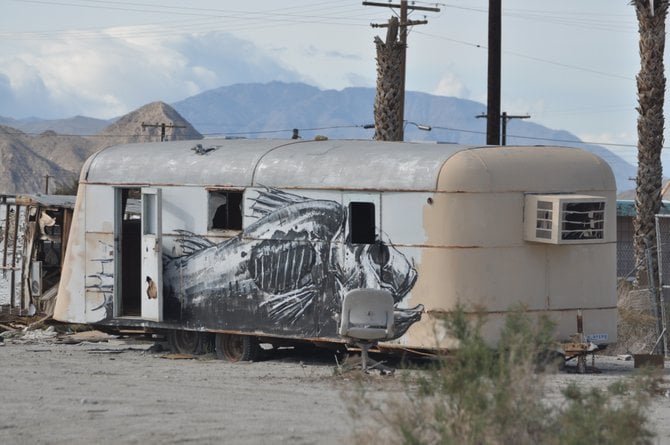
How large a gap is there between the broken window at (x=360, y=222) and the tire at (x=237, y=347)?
2213 mm

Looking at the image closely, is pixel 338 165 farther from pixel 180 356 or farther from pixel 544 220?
pixel 180 356

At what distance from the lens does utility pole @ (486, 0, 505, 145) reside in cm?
2308

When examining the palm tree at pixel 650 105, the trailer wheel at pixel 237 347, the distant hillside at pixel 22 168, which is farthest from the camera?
the distant hillside at pixel 22 168

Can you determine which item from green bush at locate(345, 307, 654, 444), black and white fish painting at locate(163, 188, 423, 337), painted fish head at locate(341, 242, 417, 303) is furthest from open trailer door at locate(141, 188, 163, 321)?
green bush at locate(345, 307, 654, 444)

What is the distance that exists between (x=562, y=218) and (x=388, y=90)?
1206cm

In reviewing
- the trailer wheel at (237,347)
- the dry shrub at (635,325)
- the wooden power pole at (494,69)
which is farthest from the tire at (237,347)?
the wooden power pole at (494,69)

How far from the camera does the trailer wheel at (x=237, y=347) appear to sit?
17.4 metres

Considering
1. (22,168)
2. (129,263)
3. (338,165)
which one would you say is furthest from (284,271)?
(22,168)

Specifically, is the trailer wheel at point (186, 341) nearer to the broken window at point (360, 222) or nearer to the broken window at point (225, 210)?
the broken window at point (225, 210)

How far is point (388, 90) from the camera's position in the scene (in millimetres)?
27219

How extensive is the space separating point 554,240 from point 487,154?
131 cm

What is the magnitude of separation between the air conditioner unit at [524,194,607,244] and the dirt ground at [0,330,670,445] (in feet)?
5.41

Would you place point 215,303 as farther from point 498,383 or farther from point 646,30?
point 646,30

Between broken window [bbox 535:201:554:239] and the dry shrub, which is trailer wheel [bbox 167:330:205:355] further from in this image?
the dry shrub
